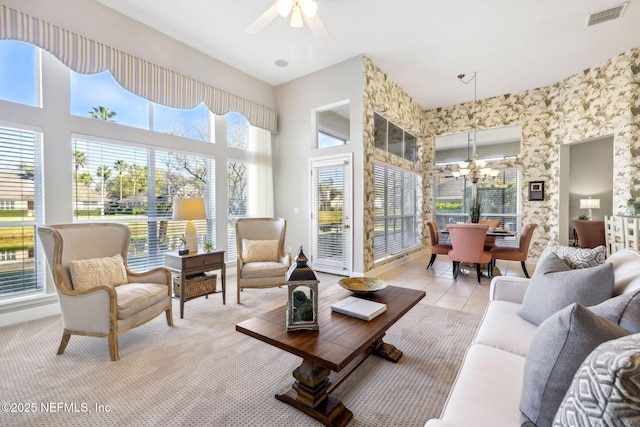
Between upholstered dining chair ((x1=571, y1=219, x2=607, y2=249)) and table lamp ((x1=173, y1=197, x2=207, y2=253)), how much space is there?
6.77 m

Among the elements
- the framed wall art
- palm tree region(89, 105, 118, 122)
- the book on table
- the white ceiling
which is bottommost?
the book on table

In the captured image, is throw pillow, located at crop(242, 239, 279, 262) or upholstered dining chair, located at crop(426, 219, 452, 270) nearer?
throw pillow, located at crop(242, 239, 279, 262)

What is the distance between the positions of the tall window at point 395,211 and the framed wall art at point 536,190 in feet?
7.50

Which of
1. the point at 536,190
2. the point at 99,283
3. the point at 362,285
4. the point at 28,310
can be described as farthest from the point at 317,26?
the point at 536,190

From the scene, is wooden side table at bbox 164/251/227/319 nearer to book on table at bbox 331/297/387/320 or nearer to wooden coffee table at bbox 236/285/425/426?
wooden coffee table at bbox 236/285/425/426

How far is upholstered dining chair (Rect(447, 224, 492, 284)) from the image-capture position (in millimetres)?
4059

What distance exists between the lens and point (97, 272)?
2441 millimetres

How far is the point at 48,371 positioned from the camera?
6.57 ft

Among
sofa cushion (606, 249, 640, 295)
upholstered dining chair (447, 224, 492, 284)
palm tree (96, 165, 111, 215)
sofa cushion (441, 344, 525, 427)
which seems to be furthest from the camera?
upholstered dining chair (447, 224, 492, 284)

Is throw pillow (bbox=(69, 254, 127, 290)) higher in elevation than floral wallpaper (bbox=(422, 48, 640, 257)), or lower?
lower

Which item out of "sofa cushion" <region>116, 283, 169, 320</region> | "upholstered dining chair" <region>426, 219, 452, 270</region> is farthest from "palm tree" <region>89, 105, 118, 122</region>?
"upholstered dining chair" <region>426, 219, 452, 270</region>

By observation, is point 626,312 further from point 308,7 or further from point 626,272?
point 308,7

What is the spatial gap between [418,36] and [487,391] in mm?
4374

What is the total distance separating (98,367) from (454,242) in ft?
14.7
